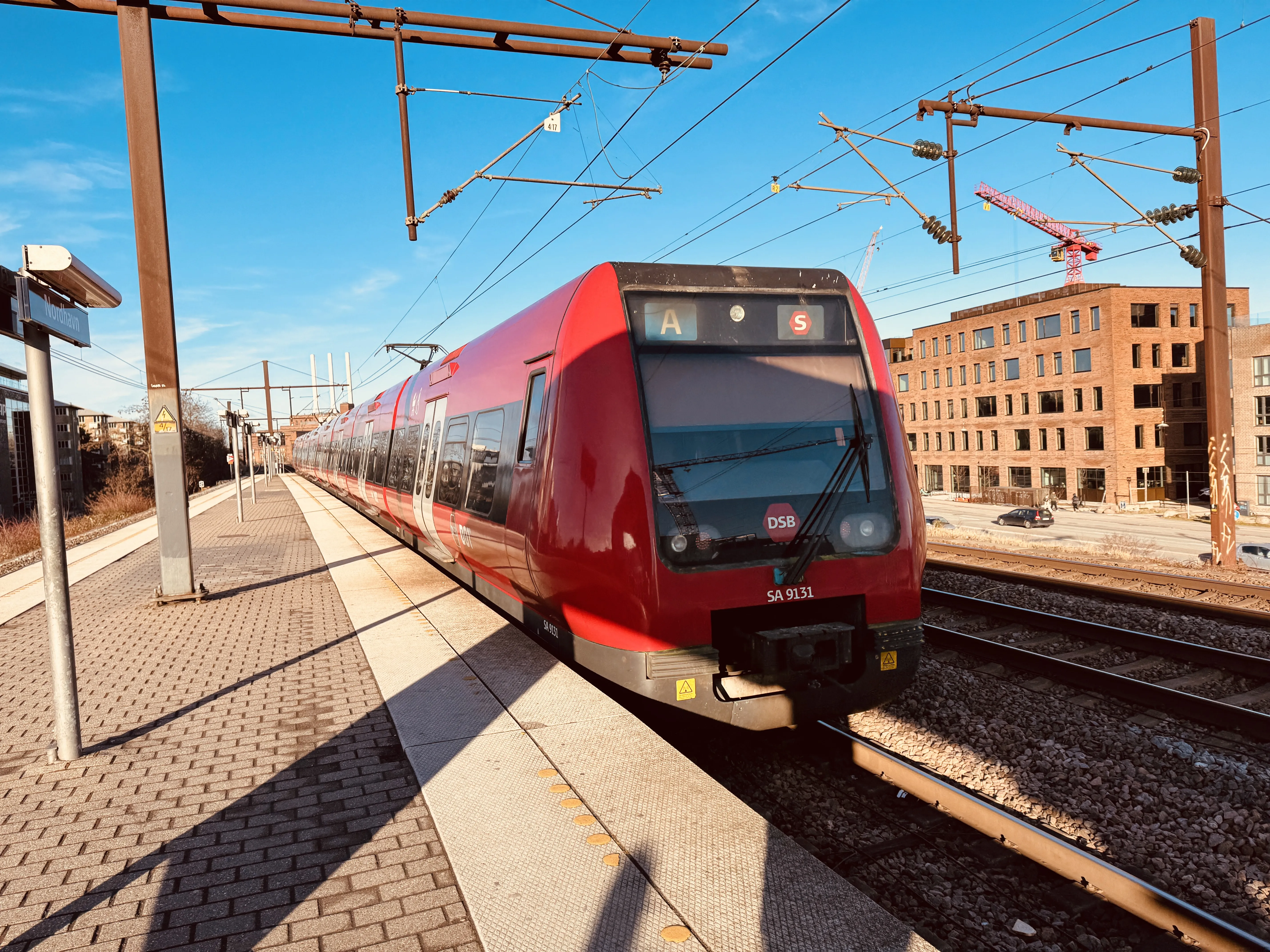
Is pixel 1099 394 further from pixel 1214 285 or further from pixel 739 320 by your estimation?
pixel 739 320

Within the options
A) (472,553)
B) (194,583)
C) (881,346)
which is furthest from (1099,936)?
(194,583)

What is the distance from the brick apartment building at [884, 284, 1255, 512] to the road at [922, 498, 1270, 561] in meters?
3.19

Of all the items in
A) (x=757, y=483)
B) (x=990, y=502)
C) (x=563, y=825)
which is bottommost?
(x=990, y=502)

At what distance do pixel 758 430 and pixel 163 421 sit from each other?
7.37 meters

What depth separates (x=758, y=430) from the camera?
5.15m

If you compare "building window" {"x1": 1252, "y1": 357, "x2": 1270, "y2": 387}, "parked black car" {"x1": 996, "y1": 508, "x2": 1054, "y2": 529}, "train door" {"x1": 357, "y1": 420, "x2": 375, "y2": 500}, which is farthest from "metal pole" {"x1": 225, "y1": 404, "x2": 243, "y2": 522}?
"building window" {"x1": 1252, "y1": 357, "x2": 1270, "y2": 387}

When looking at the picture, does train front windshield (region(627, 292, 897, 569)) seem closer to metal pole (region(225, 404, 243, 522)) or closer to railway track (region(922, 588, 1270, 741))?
railway track (region(922, 588, 1270, 741))

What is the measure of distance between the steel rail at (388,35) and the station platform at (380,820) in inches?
240

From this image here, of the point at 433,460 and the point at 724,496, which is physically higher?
the point at 433,460

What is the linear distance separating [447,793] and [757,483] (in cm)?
245

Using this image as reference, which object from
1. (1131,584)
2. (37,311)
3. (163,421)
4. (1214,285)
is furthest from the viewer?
(1214,285)

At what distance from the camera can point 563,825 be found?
350cm

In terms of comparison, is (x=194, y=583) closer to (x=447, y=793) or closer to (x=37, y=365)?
(x=37, y=365)

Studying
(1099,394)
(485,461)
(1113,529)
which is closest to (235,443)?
(485,461)
